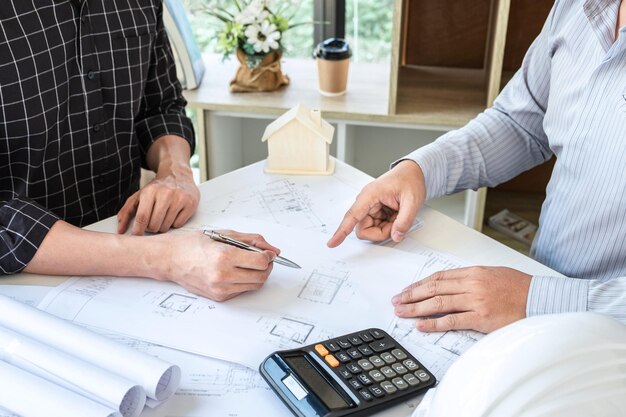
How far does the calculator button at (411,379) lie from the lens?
0.88 metres

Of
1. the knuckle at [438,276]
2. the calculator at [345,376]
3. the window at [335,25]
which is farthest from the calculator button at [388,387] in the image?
the window at [335,25]

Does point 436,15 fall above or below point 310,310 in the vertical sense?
above

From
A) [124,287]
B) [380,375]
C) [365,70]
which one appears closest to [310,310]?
[380,375]

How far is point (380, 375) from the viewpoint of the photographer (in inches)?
34.8

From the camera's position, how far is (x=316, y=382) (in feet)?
2.83

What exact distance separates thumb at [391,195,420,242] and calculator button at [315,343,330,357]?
339 millimetres

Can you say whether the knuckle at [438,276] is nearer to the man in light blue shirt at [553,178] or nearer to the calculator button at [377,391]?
the man in light blue shirt at [553,178]

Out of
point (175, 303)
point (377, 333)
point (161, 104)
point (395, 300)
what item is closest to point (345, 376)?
point (377, 333)

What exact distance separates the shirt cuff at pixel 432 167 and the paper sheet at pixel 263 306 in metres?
0.20

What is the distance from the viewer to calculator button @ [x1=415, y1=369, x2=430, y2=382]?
884 mm

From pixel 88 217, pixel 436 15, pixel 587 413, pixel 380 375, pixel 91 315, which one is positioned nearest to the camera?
pixel 587 413

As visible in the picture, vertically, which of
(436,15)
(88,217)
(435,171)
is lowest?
(88,217)

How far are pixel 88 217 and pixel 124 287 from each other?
476 millimetres

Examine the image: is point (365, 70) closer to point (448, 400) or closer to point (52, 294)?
point (52, 294)
